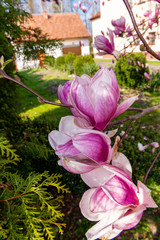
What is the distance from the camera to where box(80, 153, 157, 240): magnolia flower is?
0.50 meters

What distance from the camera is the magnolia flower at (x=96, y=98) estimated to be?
53 centimetres

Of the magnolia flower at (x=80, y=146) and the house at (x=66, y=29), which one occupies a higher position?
the house at (x=66, y=29)

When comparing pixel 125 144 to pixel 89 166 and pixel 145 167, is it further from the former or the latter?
pixel 89 166

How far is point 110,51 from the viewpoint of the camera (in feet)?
4.34

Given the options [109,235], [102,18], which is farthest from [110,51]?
[102,18]

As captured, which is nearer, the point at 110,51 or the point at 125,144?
the point at 110,51

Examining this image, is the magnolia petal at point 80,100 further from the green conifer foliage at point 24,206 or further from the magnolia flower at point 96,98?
the green conifer foliage at point 24,206

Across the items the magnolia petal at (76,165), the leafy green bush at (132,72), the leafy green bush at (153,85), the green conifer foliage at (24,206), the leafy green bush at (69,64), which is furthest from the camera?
the leafy green bush at (69,64)

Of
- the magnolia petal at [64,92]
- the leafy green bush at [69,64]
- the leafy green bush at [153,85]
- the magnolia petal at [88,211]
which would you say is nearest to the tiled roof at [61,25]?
the leafy green bush at [69,64]

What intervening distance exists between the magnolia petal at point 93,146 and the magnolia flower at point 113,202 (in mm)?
35

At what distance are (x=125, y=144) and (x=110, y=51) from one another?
94.5 inches

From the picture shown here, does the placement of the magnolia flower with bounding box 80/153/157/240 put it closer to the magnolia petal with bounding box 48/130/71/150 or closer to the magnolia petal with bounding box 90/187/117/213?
the magnolia petal with bounding box 90/187/117/213

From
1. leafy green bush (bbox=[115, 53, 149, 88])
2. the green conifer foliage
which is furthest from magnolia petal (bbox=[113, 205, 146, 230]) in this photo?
leafy green bush (bbox=[115, 53, 149, 88])

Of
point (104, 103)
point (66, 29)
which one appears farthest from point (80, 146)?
Result: point (66, 29)
